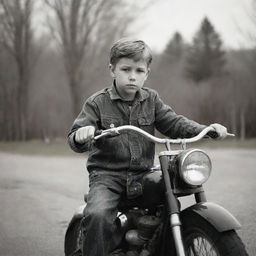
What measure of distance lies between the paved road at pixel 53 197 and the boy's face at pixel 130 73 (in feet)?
5.92

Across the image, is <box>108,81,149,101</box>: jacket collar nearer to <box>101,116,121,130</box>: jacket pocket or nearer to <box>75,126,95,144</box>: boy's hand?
<box>101,116,121,130</box>: jacket pocket

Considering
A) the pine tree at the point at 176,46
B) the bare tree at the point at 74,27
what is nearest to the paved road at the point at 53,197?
the bare tree at the point at 74,27

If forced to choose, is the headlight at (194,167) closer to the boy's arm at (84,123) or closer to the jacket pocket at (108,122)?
the boy's arm at (84,123)

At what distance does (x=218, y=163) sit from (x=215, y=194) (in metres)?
3.28

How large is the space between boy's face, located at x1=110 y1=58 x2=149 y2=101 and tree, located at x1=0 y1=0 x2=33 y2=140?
1586 cm

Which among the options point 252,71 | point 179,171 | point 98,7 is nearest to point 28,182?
point 179,171

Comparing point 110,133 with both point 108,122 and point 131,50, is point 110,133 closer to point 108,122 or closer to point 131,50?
point 108,122

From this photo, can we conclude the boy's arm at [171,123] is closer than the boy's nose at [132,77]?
No

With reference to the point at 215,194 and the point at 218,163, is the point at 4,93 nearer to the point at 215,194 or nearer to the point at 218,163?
the point at 218,163

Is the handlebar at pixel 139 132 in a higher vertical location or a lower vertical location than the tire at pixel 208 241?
higher

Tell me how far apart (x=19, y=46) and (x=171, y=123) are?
17.7 m

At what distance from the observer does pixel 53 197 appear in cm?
673

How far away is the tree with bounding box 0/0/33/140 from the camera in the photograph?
59.9ft

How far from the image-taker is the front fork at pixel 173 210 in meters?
2.39
